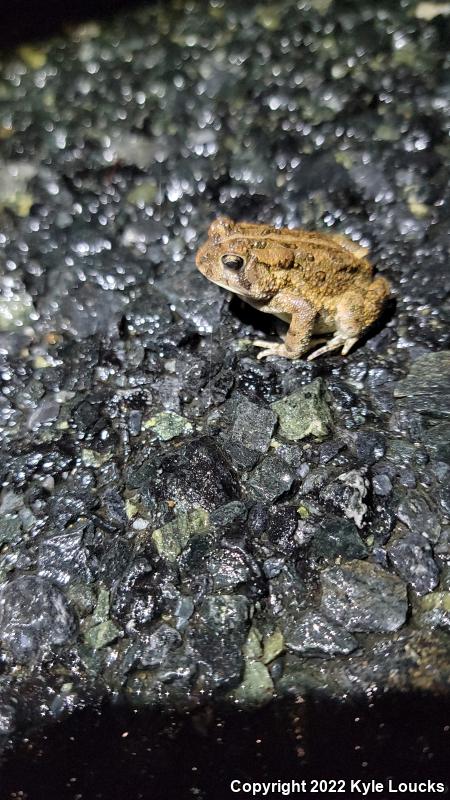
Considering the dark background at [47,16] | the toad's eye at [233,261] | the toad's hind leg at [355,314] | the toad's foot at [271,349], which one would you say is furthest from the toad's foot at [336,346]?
the dark background at [47,16]

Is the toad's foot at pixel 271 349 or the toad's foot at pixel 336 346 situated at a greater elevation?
the toad's foot at pixel 336 346

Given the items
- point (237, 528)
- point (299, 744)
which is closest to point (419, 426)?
point (237, 528)

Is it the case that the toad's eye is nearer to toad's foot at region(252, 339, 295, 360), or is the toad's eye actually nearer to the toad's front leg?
the toad's front leg

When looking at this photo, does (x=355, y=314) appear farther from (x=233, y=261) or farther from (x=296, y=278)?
(x=233, y=261)

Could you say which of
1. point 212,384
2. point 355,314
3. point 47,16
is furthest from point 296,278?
point 47,16

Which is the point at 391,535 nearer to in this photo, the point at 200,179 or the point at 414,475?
the point at 414,475

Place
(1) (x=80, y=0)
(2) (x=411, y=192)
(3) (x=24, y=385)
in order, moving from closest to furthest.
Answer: (3) (x=24, y=385), (2) (x=411, y=192), (1) (x=80, y=0)

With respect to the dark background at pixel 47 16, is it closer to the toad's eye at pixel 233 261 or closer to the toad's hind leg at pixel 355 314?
the toad's eye at pixel 233 261
